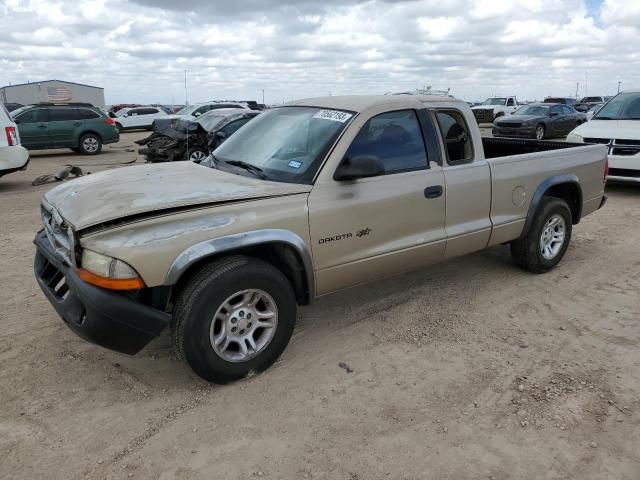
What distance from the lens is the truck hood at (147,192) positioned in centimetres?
299

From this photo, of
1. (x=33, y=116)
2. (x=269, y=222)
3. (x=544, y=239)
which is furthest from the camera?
(x=33, y=116)

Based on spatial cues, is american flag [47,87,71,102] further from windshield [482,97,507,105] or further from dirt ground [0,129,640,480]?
dirt ground [0,129,640,480]

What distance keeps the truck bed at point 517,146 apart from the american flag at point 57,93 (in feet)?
A: 151

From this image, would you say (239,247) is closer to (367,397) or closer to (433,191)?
(367,397)

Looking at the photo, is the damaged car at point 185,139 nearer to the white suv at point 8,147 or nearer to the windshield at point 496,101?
the white suv at point 8,147

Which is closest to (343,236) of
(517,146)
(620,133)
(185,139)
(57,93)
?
(517,146)

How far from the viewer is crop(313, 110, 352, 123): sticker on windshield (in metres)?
3.80

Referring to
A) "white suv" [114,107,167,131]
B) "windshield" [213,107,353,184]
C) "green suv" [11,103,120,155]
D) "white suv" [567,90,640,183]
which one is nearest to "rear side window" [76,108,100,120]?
"green suv" [11,103,120,155]

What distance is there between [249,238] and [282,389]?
995mm

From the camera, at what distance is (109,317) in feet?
9.32

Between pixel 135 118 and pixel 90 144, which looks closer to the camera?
pixel 90 144

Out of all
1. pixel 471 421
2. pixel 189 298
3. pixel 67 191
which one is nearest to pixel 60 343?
pixel 67 191

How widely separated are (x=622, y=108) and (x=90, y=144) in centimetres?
1517

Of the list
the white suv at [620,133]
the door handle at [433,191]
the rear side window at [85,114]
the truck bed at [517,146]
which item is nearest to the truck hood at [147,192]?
the door handle at [433,191]
